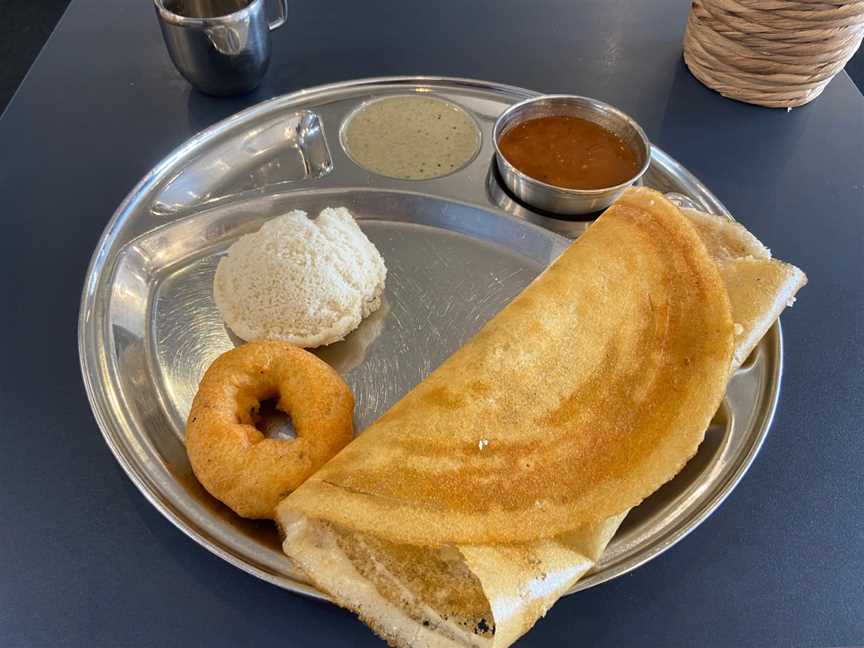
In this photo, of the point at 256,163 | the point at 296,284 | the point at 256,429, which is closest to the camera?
the point at 256,429

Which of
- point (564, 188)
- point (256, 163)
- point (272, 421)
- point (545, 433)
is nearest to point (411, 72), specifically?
point (256, 163)

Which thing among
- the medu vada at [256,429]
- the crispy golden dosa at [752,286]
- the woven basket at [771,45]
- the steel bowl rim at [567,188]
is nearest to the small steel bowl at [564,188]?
the steel bowl rim at [567,188]

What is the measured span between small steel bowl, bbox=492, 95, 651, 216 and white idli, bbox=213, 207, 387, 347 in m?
0.39

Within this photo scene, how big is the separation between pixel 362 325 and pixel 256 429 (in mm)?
331

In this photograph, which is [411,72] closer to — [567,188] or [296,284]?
[567,188]

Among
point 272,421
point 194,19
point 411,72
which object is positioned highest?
point 194,19

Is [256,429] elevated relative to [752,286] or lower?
lower

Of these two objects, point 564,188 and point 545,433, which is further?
point 564,188

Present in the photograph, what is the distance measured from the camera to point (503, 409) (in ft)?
3.27

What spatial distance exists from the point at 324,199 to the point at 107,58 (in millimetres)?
938

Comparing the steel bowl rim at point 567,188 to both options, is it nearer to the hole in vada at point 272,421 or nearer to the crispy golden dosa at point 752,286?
the crispy golden dosa at point 752,286

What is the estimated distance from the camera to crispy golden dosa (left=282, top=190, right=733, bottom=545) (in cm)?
90

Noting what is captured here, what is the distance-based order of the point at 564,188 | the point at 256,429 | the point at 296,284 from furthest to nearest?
the point at 564,188, the point at 296,284, the point at 256,429

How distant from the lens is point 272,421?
3.87 ft
